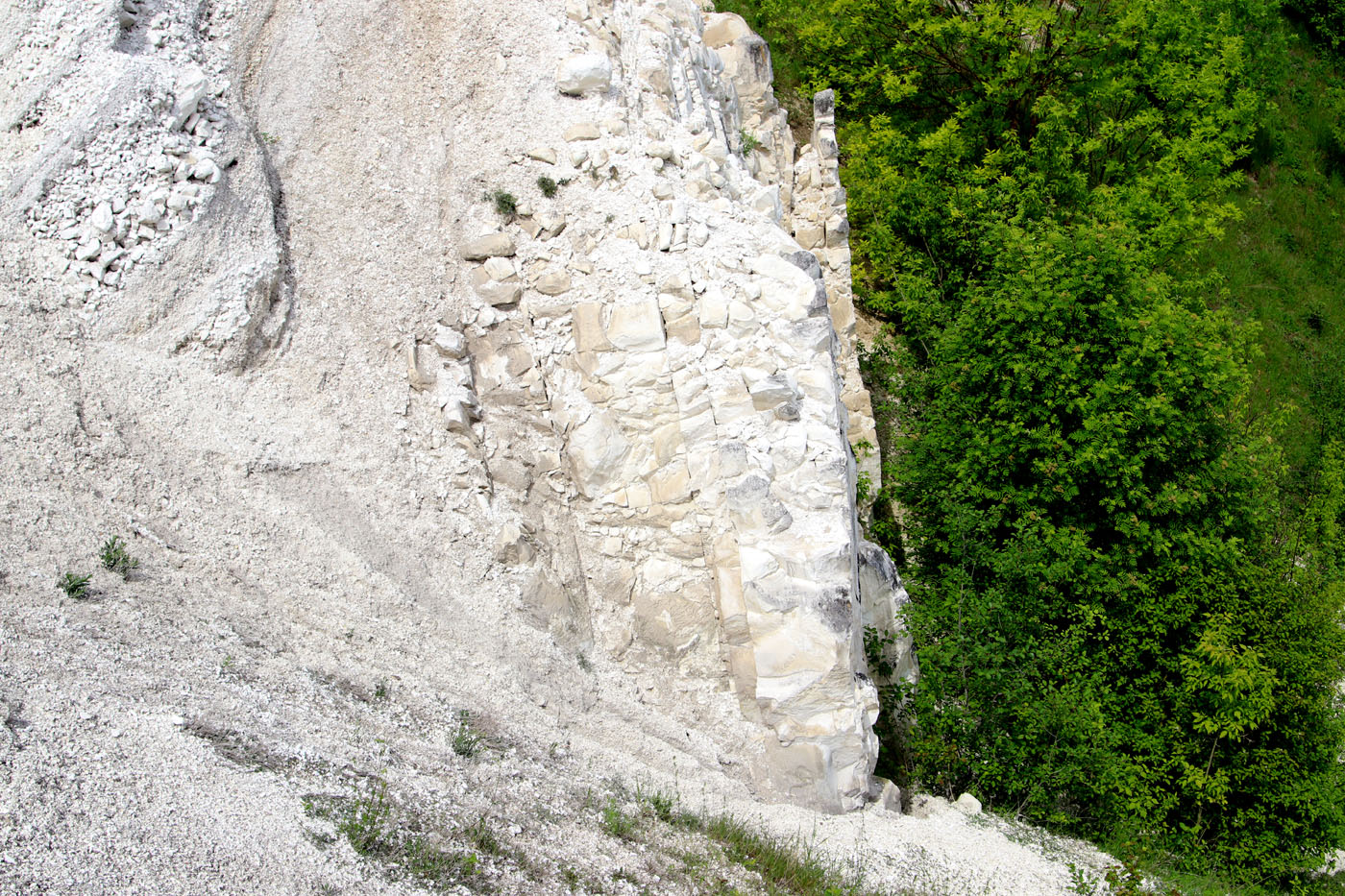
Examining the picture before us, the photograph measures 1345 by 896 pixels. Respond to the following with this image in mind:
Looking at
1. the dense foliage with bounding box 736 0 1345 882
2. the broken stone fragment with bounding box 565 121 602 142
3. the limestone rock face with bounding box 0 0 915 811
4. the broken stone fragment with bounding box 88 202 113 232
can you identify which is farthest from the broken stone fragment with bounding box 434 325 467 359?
the dense foliage with bounding box 736 0 1345 882

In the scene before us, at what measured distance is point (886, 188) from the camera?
594 inches

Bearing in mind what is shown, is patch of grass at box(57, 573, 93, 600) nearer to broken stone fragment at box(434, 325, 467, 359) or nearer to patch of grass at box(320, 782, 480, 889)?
patch of grass at box(320, 782, 480, 889)

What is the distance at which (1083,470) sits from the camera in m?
11.8

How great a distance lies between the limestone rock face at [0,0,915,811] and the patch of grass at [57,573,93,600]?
3.64ft

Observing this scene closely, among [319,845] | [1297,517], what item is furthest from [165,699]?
[1297,517]

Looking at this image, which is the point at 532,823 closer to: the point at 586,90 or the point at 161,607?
the point at 161,607

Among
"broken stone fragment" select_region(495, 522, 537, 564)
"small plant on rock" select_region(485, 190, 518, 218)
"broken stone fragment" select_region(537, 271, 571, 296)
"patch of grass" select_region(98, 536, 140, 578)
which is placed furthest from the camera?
"small plant on rock" select_region(485, 190, 518, 218)

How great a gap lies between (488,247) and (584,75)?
7.45 ft

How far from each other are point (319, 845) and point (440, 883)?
746 mm

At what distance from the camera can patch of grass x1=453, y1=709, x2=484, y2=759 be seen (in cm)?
689

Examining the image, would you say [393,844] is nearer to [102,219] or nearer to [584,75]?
[102,219]

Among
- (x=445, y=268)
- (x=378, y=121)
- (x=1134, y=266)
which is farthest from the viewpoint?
(x=1134, y=266)

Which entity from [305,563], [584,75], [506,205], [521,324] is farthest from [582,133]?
[305,563]

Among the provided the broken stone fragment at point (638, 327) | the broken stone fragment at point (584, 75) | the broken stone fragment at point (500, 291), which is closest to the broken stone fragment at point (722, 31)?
the broken stone fragment at point (584, 75)
